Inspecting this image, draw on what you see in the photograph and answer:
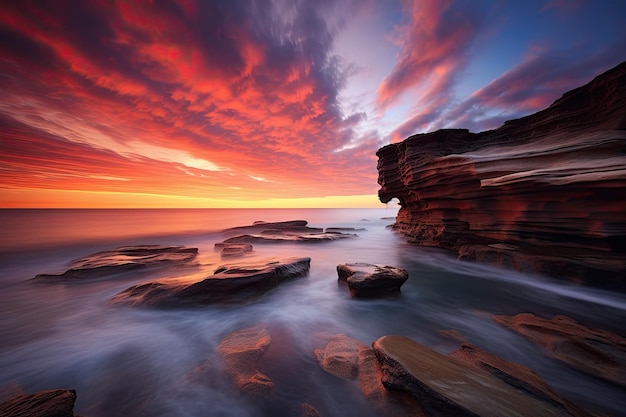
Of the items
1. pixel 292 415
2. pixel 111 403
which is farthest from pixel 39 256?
pixel 292 415

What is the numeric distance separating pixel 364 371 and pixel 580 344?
14.0ft

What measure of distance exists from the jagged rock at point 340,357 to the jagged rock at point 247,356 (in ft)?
3.33

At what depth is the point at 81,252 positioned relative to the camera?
15.6m

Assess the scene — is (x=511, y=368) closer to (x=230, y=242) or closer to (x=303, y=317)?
(x=303, y=317)

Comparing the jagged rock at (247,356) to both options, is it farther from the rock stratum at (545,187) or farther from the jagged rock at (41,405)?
the rock stratum at (545,187)

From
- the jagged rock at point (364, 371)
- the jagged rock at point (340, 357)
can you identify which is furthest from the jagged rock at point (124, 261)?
the jagged rock at point (364, 371)

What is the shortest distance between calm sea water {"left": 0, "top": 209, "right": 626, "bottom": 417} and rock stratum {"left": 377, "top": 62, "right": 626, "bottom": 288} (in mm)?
1179

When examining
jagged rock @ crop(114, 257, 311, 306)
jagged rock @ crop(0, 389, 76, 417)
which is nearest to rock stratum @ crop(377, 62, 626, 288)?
jagged rock @ crop(114, 257, 311, 306)

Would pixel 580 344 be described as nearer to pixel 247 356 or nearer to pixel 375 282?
pixel 375 282

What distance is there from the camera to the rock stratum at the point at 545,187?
21.7ft

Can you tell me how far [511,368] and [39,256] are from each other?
77.8ft

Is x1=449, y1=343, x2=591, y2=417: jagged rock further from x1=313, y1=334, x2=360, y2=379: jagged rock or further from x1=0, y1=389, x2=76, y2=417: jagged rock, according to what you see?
x1=0, y1=389, x2=76, y2=417: jagged rock

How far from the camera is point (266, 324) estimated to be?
209 inches

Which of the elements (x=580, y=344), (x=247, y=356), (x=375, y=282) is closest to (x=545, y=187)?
(x=580, y=344)
